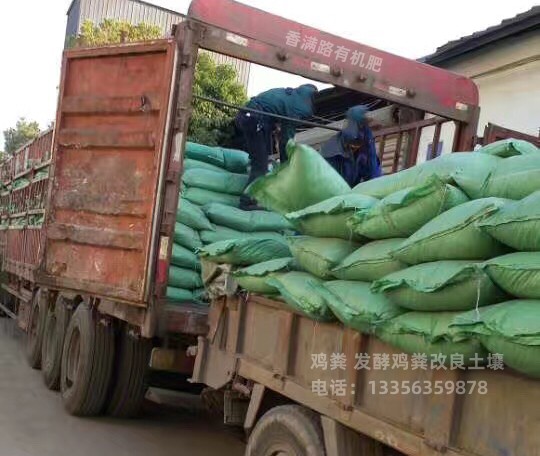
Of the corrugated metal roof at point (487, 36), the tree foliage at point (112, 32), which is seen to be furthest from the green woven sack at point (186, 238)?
the tree foliage at point (112, 32)

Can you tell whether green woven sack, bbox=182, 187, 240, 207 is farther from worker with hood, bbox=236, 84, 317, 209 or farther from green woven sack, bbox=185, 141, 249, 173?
green woven sack, bbox=185, 141, 249, 173

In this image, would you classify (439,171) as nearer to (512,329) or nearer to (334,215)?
(334,215)

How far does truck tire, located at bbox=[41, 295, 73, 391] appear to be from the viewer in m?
6.33

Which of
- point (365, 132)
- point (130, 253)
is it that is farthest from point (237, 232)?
point (365, 132)

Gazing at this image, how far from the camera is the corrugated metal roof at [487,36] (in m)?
7.26

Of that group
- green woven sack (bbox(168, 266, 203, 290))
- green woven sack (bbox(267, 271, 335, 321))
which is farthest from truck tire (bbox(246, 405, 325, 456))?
green woven sack (bbox(168, 266, 203, 290))

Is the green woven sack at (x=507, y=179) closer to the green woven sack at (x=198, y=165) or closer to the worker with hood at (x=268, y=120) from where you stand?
the worker with hood at (x=268, y=120)

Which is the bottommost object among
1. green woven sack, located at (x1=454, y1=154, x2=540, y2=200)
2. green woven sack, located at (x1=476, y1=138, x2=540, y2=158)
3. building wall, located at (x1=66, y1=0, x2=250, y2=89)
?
green woven sack, located at (x1=454, y1=154, x2=540, y2=200)

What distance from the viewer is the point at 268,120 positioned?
576 centimetres

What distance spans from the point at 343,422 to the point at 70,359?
152 inches

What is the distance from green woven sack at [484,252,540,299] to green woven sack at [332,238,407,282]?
50 centimetres

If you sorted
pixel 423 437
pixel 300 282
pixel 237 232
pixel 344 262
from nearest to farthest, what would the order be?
pixel 423 437 → pixel 344 262 → pixel 300 282 → pixel 237 232

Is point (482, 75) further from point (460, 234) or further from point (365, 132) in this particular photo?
point (460, 234)

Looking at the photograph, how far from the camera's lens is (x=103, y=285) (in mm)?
4930
